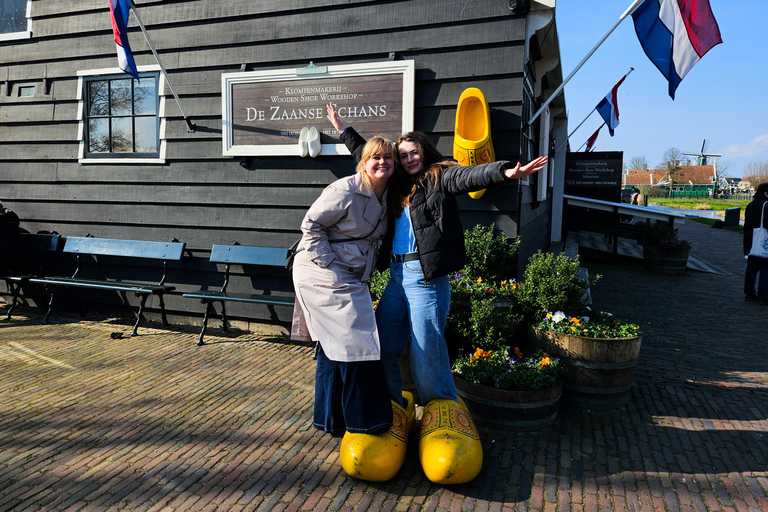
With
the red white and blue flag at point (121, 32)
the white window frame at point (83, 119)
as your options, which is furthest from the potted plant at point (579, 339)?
the red white and blue flag at point (121, 32)

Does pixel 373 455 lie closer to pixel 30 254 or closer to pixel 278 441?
pixel 278 441

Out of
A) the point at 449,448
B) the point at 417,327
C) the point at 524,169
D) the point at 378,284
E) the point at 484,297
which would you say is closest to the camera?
the point at 524,169

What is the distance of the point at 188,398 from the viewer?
4.19 m

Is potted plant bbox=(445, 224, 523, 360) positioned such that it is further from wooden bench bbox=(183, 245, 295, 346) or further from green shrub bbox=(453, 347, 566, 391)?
wooden bench bbox=(183, 245, 295, 346)

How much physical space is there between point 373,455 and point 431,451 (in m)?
0.32

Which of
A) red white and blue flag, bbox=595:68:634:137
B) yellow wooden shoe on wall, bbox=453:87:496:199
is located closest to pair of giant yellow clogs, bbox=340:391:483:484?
yellow wooden shoe on wall, bbox=453:87:496:199

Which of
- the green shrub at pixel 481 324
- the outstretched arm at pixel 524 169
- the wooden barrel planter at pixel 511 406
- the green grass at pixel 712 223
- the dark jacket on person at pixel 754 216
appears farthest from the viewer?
the green grass at pixel 712 223

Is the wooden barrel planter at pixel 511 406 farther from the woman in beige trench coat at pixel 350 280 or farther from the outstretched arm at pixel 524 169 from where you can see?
the outstretched arm at pixel 524 169

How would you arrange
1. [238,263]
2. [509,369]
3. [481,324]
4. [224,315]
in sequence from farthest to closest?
[224,315] → [238,263] → [481,324] → [509,369]

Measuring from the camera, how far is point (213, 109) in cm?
609

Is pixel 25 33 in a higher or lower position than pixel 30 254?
higher

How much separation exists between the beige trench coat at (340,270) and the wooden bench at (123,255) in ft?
11.8

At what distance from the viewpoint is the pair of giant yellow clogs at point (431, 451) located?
286 centimetres

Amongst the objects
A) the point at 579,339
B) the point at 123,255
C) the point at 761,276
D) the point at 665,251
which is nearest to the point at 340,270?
the point at 579,339
